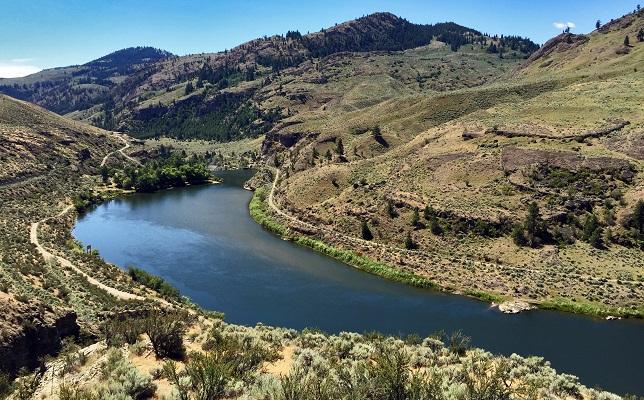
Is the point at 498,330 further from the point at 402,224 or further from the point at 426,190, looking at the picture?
the point at 426,190

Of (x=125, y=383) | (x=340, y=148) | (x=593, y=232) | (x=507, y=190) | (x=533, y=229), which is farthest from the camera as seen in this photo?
(x=340, y=148)

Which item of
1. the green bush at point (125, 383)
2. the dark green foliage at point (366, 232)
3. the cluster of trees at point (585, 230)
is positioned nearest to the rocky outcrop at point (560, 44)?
the cluster of trees at point (585, 230)

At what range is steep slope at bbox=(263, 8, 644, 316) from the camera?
66.6 m

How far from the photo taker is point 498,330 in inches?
2162

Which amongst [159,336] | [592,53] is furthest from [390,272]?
[592,53]

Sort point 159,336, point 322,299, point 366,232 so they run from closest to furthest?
point 159,336 < point 322,299 < point 366,232

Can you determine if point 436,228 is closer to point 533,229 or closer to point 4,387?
point 533,229

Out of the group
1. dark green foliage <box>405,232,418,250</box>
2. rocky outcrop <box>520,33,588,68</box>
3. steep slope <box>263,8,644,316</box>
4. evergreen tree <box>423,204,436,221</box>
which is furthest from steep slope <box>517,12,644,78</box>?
dark green foliage <box>405,232,418,250</box>


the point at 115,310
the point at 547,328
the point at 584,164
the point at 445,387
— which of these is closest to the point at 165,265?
the point at 115,310

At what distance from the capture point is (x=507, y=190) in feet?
270

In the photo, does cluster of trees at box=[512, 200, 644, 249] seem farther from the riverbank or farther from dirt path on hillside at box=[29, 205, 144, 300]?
dirt path on hillside at box=[29, 205, 144, 300]

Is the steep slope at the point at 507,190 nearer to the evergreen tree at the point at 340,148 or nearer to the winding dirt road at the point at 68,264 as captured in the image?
the evergreen tree at the point at 340,148

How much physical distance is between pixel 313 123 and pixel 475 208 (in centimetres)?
10063

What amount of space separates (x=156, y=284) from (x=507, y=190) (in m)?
55.0
